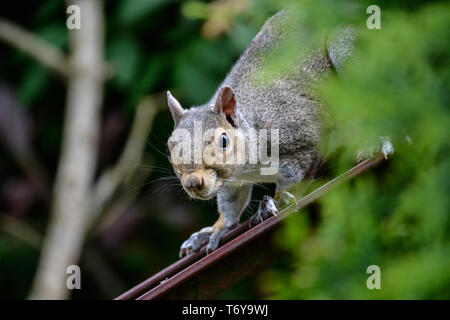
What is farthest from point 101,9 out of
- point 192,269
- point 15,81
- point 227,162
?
point 192,269

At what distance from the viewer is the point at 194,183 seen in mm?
2146

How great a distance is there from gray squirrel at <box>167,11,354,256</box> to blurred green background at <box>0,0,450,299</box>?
0.16 m

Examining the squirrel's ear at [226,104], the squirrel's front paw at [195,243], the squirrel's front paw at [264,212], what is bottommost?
the squirrel's front paw at [264,212]

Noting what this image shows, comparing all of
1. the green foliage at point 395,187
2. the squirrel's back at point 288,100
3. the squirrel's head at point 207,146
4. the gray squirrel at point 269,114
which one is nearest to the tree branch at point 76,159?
the gray squirrel at point 269,114

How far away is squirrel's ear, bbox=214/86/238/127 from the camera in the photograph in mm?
2447

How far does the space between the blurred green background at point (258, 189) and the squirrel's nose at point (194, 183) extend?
274mm

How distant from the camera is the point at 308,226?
132 centimetres

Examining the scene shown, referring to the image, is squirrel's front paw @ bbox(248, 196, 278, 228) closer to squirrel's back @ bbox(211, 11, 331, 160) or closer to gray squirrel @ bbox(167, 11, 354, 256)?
gray squirrel @ bbox(167, 11, 354, 256)

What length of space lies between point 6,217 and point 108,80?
→ 1.22 m

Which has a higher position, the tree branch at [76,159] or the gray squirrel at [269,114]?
the tree branch at [76,159]

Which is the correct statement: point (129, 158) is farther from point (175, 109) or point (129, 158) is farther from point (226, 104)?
point (226, 104)

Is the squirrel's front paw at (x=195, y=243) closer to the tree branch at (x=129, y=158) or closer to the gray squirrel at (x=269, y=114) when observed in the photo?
the gray squirrel at (x=269, y=114)

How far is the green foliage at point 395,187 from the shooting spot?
1009mm

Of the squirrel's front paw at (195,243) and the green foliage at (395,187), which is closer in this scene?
the green foliage at (395,187)
